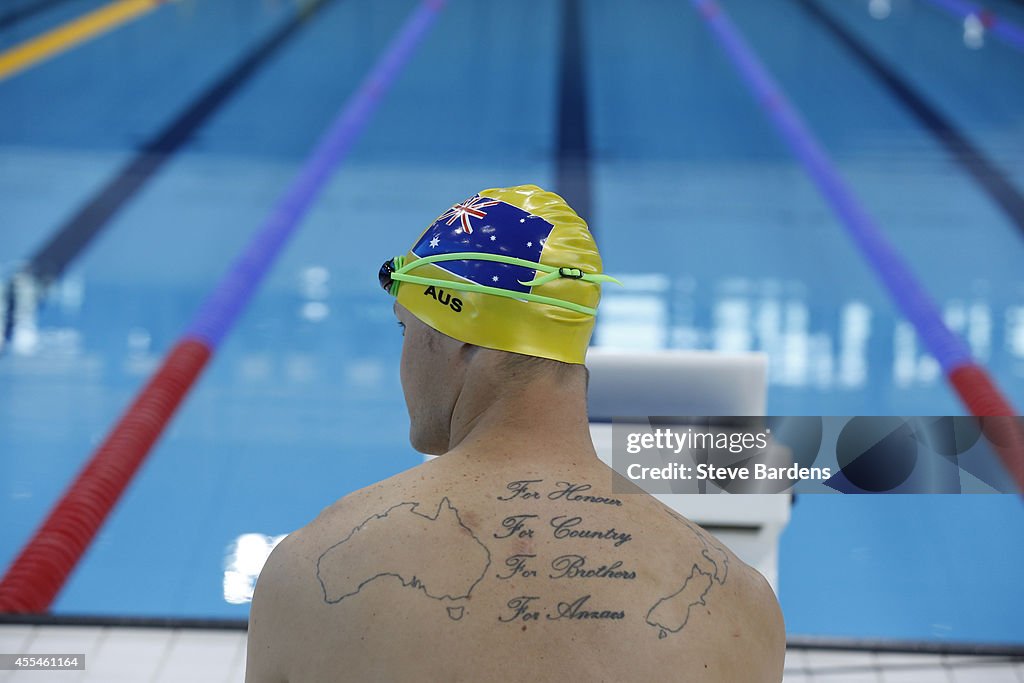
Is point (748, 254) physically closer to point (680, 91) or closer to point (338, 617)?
point (680, 91)

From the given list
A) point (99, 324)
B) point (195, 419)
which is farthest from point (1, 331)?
point (195, 419)

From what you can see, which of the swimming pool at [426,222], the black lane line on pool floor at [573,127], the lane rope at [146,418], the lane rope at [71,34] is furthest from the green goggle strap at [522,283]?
the lane rope at [71,34]

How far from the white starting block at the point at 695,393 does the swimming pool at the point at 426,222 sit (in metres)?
0.69

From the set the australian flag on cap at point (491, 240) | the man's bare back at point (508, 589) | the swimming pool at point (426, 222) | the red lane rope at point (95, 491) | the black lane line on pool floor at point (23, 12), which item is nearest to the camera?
the man's bare back at point (508, 589)

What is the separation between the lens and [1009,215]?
488 cm

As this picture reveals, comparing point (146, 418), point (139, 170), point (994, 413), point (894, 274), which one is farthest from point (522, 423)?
point (139, 170)

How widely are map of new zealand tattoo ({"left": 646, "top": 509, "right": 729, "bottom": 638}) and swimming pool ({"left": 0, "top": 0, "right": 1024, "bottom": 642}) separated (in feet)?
5.49

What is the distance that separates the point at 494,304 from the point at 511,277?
0.04 m

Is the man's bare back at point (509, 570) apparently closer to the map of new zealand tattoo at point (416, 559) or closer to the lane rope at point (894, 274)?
the map of new zealand tattoo at point (416, 559)

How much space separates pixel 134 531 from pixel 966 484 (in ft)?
6.84

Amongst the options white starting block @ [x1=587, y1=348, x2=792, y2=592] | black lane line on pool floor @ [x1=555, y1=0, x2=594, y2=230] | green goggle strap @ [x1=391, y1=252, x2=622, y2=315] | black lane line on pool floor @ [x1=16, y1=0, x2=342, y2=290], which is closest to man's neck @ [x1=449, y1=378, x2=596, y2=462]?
green goggle strap @ [x1=391, y1=252, x2=622, y2=315]

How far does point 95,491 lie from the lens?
9.16 feet

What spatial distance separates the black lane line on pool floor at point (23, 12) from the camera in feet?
26.5

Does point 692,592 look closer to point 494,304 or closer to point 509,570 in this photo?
point 509,570
